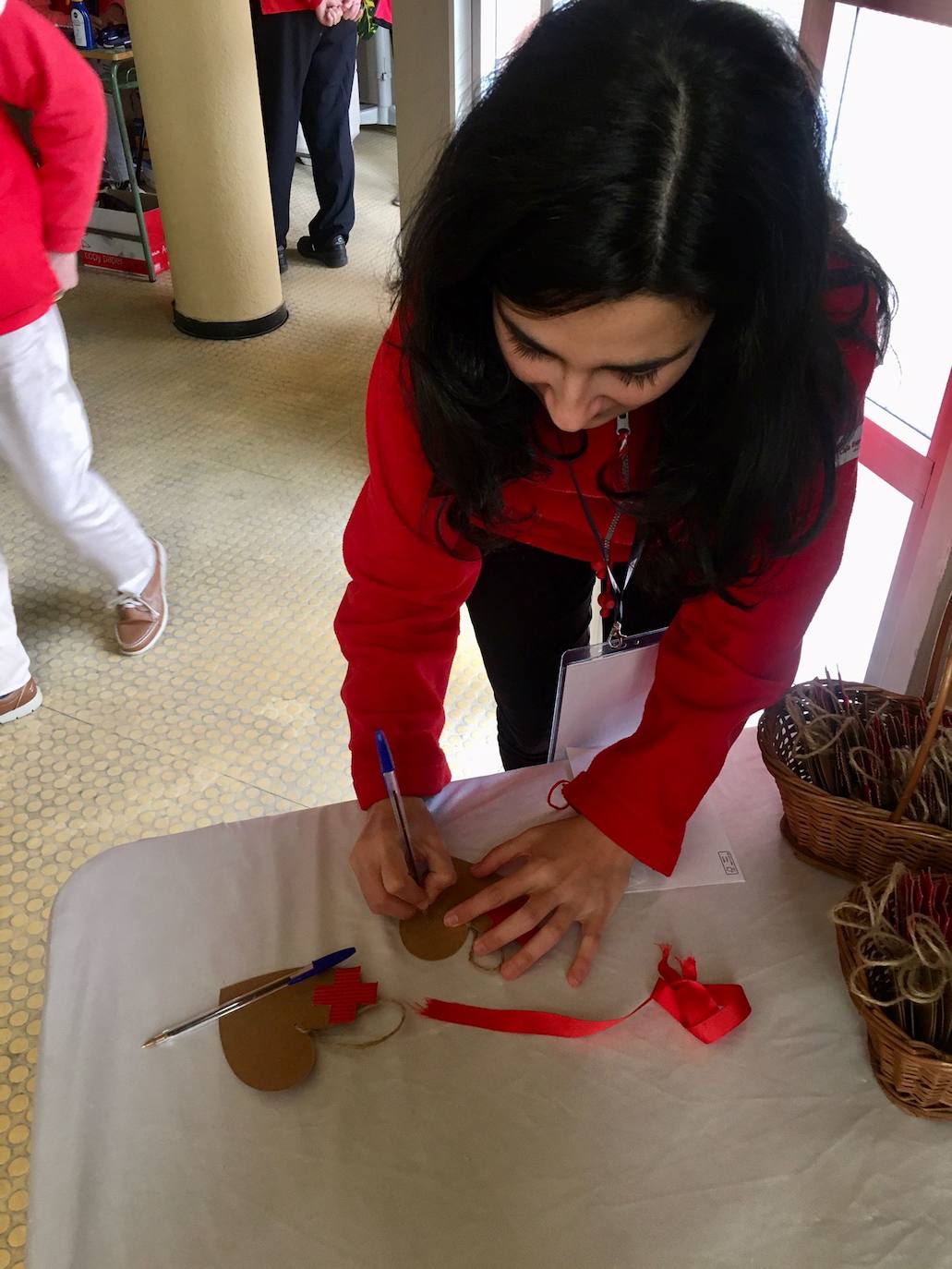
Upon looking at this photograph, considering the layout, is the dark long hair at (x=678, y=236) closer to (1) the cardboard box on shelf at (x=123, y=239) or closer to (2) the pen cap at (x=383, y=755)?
(2) the pen cap at (x=383, y=755)

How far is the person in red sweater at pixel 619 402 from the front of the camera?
48 cm

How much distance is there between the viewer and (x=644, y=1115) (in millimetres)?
575

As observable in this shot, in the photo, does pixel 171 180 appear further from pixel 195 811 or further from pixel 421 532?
pixel 421 532

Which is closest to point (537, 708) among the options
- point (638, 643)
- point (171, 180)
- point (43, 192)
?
point (638, 643)

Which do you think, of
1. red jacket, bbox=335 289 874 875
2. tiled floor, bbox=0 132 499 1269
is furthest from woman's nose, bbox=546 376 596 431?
tiled floor, bbox=0 132 499 1269

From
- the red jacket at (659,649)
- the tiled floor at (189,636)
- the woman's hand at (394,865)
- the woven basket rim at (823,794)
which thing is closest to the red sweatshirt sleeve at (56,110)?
the tiled floor at (189,636)

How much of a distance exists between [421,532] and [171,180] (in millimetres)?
2337

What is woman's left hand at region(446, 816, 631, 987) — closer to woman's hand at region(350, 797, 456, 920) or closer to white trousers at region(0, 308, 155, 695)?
woman's hand at region(350, 797, 456, 920)

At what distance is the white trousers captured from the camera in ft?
4.90

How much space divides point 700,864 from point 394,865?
23cm

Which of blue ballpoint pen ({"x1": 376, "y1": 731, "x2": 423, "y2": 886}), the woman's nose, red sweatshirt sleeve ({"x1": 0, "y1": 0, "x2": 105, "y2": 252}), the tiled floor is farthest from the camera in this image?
the tiled floor

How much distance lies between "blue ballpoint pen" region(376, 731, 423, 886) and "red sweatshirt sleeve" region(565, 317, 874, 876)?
0.13 m

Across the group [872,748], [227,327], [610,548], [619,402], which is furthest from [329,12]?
[872,748]

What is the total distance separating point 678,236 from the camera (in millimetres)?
486
